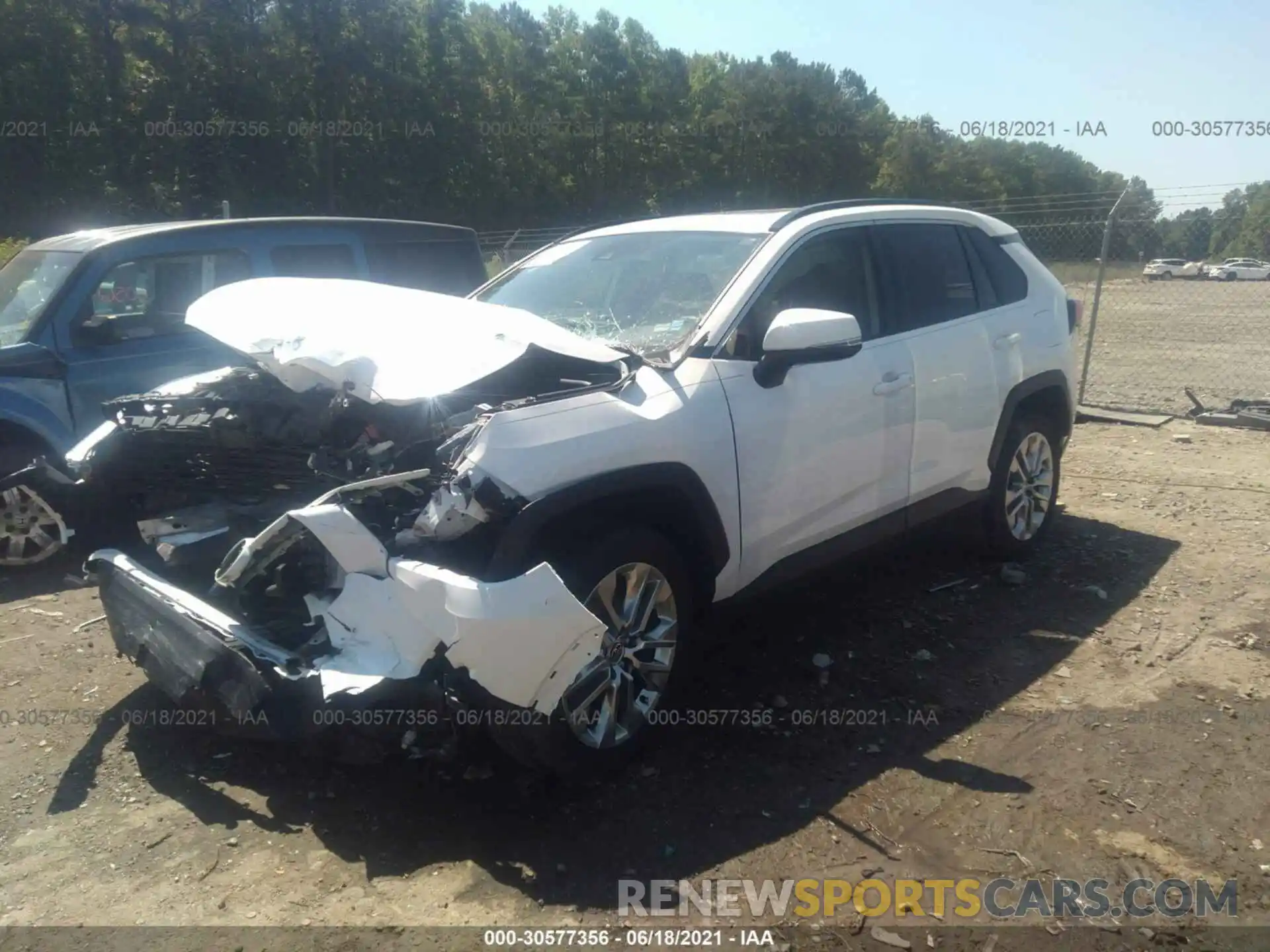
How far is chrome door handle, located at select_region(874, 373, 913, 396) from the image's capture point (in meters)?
4.35

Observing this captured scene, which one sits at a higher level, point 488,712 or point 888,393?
point 888,393

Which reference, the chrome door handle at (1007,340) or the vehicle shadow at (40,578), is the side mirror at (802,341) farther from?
the vehicle shadow at (40,578)

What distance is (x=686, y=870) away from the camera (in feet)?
9.86

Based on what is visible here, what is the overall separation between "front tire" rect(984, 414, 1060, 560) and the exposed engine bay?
2.71 meters

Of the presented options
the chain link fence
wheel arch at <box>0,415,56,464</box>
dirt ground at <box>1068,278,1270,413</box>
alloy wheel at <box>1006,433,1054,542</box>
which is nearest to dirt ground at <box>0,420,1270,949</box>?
alloy wheel at <box>1006,433,1054,542</box>

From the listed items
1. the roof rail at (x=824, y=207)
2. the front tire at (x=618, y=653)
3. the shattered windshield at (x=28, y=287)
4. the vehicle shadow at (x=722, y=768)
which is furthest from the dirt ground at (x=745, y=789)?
the shattered windshield at (x=28, y=287)

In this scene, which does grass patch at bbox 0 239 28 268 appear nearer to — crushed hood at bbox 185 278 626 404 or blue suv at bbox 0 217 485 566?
blue suv at bbox 0 217 485 566

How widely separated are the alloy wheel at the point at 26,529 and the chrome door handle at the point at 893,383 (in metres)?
4.45

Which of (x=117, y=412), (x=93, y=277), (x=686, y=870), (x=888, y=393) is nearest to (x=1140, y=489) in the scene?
(x=888, y=393)

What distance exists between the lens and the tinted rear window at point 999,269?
5332 millimetres

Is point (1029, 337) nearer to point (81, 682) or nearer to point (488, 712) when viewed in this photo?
point (488, 712)

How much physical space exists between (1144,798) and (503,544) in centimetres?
237

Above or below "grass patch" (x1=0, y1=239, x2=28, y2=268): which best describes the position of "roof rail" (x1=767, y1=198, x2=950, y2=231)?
below

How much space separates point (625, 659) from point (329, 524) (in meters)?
1.12
